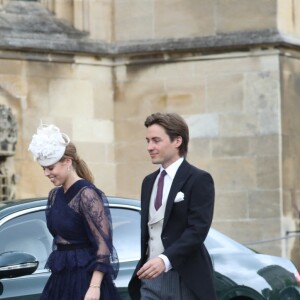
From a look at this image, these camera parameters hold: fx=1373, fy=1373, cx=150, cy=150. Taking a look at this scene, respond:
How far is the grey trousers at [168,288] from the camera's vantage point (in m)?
7.63

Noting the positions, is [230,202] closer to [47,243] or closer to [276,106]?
[276,106]

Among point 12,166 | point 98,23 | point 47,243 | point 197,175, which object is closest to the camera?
point 197,175

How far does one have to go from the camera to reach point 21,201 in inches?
360

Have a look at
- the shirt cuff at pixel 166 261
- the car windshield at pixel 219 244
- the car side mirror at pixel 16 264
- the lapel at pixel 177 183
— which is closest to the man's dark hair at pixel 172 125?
the lapel at pixel 177 183

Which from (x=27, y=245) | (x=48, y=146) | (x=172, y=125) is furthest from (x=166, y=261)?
(x=27, y=245)

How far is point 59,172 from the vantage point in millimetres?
7867

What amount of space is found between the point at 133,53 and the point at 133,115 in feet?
2.51

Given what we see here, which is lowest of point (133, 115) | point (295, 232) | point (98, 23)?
point (295, 232)

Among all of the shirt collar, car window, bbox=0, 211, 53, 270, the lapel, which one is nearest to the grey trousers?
the lapel

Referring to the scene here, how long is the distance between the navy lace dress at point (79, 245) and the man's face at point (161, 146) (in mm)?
468

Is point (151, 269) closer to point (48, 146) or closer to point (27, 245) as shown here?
point (48, 146)

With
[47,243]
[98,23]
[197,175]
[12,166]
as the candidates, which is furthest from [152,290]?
[98,23]

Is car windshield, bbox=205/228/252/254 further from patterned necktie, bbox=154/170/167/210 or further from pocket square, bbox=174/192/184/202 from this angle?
pocket square, bbox=174/192/184/202

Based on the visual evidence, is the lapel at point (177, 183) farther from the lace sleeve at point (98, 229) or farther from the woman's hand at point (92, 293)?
the woman's hand at point (92, 293)
